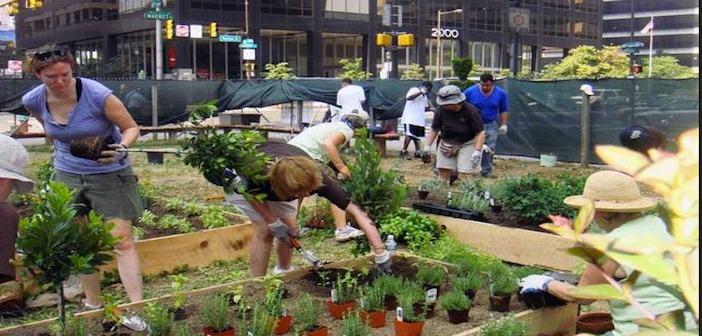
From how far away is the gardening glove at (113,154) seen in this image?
402 centimetres

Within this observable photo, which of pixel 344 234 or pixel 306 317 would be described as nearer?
pixel 306 317

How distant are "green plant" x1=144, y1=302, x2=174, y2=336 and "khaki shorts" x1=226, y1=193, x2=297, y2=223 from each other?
1.08m

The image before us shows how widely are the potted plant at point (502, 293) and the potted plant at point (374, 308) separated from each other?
62 cm

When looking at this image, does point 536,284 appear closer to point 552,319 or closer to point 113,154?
point 552,319

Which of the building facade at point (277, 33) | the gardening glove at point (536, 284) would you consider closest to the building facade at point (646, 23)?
the building facade at point (277, 33)

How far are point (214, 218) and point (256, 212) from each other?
193 cm

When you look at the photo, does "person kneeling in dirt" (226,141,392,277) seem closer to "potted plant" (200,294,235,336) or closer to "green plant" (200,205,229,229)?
"potted plant" (200,294,235,336)

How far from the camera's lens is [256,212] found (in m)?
4.82

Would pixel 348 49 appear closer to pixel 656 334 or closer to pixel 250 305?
pixel 250 305

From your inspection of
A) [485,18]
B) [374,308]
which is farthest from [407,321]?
[485,18]

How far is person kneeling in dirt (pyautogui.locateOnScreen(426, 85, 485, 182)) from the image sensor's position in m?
8.41

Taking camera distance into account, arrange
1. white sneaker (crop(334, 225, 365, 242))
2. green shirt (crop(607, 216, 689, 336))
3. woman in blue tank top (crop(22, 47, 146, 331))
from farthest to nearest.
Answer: white sneaker (crop(334, 225, 365, 242)) → woman in blue tank top (crop(22, 47, 146, 331)) → green shirt (crop(607, 216, 689, 336))

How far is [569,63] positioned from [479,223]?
2829 centimetres

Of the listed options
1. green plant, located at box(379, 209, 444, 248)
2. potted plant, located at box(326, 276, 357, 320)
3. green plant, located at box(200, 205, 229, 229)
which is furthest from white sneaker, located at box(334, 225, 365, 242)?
potted plant, located at box(326, 276, 357, 320)
